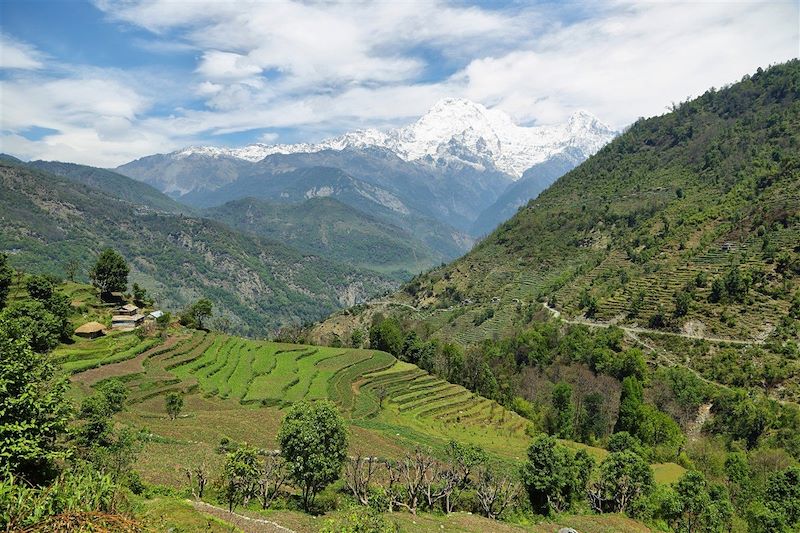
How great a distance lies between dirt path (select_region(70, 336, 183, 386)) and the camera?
60.1m

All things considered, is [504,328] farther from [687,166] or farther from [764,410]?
[687,166]

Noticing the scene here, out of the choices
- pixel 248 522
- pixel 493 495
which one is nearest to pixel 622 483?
pixel 493 495

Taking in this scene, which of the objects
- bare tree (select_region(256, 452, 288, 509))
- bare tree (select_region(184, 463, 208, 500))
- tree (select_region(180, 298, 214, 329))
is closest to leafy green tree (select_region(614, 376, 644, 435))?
bare tree (select_region(256, 452, 288, 509))

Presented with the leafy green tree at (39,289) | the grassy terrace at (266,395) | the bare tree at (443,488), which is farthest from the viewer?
the leafy green tree at (39,289)

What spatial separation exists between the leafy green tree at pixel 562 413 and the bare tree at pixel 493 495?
40.6 meters

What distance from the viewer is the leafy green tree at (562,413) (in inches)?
3083

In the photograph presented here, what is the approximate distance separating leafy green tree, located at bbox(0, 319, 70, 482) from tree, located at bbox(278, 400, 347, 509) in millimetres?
17707

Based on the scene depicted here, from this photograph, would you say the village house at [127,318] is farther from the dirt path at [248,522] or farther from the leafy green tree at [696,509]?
the leafy green tree at [696,509]

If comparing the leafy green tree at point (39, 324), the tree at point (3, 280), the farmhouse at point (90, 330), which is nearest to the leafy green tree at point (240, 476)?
the leafy green tree at point (39, 324)

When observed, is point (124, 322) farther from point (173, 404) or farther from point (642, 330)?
point (642, 330)

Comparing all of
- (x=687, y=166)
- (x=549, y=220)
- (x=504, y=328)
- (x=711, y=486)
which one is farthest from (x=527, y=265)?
(x=711, y=486)

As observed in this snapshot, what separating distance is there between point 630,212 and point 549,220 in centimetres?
3143

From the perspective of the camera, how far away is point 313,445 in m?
32.5

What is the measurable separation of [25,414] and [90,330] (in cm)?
7564
